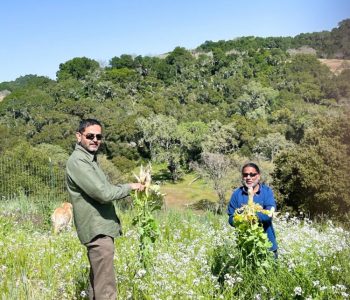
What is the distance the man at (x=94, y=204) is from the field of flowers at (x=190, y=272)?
1.53ft

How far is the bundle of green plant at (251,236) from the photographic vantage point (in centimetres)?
374

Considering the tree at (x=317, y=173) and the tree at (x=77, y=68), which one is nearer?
the tree at (x=317, y=173)

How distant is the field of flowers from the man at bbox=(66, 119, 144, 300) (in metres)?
0.47

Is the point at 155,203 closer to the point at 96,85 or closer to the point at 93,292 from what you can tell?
the point at 93,292

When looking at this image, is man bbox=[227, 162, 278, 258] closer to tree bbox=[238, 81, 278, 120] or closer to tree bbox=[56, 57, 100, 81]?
tree bbox=[238, 81, 278, 120]

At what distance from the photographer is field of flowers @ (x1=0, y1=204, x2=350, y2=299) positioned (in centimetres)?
347

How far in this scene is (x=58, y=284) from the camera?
A: 174 inches

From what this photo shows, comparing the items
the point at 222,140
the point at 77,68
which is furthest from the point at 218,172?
the point at 77,68

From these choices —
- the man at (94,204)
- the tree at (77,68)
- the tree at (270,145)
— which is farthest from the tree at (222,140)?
the tree at (77,68)

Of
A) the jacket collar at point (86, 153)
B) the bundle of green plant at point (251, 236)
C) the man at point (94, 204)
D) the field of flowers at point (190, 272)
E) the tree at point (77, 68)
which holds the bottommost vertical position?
the field of flowers at point (190, 272)

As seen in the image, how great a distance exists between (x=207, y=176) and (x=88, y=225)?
1895 inches

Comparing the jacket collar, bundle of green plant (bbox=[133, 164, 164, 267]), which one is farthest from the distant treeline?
the jacket collar

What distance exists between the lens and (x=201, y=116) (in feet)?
244

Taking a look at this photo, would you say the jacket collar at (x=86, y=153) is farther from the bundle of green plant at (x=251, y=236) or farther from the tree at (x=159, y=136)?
the tree at (x=159, y=136)
